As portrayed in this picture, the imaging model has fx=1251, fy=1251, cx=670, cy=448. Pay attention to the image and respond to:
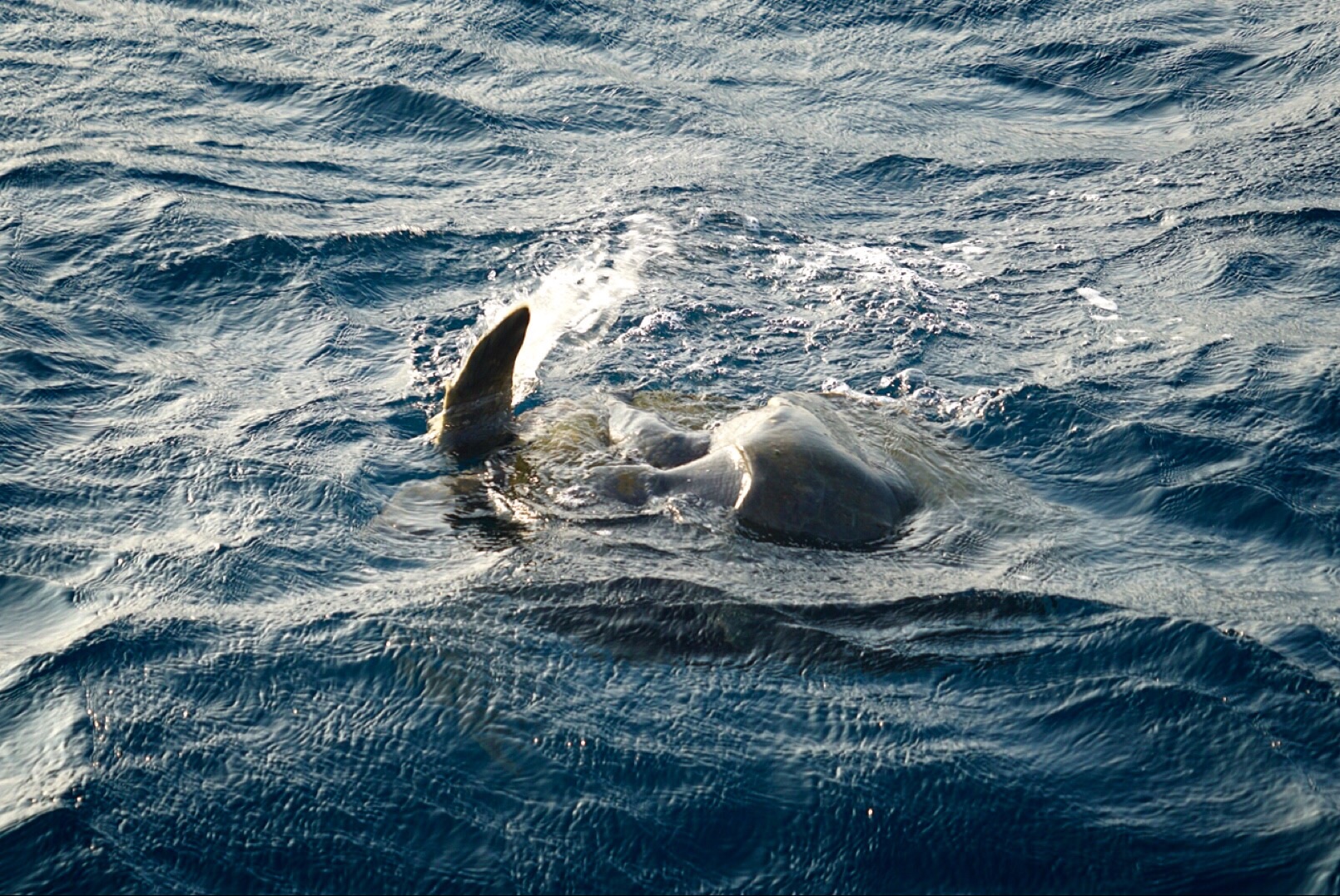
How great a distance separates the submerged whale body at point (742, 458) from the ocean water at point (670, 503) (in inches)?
5.8

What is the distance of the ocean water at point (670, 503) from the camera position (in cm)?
387

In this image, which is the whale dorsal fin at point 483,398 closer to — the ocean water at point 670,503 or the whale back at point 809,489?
the ocean water at point 670,503

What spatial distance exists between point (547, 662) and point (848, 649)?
41.8 inches

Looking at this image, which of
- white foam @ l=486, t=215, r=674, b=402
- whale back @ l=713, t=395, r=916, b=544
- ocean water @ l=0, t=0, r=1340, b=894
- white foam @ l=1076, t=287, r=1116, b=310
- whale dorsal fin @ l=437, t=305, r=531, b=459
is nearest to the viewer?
ocean water @ l=0, t=0, r=1340, b=894

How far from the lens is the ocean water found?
12.7 feet

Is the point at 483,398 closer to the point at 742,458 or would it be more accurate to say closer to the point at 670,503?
the point at 670,503

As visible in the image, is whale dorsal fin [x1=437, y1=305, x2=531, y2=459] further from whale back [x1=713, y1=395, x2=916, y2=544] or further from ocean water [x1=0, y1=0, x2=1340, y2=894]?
whale back [x1=713, y1=395, x2=916, y2=544]

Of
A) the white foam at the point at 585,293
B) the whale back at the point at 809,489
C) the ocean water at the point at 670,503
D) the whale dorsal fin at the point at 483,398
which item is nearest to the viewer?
the ocean water at the point at 670,503

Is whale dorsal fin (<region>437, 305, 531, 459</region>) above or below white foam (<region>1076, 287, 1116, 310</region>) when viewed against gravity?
above

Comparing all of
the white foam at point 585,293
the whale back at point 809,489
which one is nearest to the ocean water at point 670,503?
the white foam at point 585,293

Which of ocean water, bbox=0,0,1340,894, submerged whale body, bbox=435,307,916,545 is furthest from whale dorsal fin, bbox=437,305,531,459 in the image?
ocean water, bbox=0,0,1340,894

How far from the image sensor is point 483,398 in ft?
19.0

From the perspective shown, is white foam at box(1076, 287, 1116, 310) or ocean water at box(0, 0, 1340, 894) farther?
white foam at box(1076, 287, 1116, 310)

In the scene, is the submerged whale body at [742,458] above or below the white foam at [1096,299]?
above
